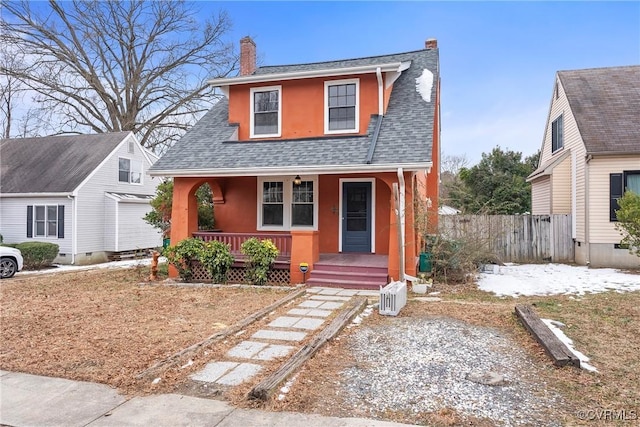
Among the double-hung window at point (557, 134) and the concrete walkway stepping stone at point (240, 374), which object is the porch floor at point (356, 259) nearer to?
the concrete walkway stepping stone at point (240, 374)

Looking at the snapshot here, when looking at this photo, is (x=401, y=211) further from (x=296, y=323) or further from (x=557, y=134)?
(x=557, y=134)

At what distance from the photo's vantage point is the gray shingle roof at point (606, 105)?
1260 centimetres

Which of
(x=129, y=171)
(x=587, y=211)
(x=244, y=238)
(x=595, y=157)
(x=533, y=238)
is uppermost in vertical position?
(x=129, y=171)

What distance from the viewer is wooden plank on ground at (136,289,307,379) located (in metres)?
4.26

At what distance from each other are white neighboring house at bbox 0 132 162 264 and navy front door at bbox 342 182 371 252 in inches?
426

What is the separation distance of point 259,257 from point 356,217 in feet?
9.93

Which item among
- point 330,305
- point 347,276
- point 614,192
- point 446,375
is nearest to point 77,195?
point 347,276

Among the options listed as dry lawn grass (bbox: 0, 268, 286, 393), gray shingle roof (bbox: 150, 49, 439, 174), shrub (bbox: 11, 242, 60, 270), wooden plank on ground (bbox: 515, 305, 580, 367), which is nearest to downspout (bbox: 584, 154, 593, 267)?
gray shingle roof (bbox: 150, 49, 439, 174)

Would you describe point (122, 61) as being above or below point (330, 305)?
above

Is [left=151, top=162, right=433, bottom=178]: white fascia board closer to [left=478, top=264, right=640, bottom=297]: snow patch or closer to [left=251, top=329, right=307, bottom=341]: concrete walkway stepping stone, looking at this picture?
[left=478, top=264, right=640, bottom=297]: snow patch

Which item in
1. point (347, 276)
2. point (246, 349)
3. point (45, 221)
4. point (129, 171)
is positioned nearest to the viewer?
point (246, 349)

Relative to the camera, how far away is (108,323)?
20.7ft

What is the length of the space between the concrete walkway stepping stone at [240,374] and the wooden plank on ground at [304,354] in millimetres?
283

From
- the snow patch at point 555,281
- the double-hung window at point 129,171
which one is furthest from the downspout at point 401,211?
the double-hung window at point 129,171
